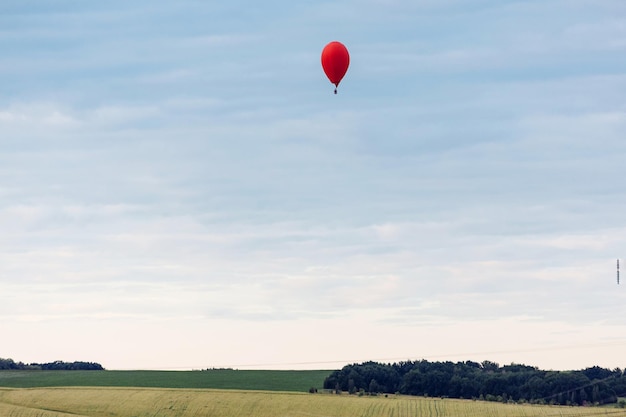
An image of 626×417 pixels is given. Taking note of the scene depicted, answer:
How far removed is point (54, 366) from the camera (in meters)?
161

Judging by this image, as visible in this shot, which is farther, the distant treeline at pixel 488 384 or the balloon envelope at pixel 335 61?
the distant treeline at pixel 488 384

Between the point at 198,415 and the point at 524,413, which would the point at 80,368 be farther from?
the point at 524,413

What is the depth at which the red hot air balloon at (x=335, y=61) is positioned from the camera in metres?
70.2

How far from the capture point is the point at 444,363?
15875cm

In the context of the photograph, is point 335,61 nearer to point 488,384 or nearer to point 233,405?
point 233,405

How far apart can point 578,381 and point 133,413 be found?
6347cm

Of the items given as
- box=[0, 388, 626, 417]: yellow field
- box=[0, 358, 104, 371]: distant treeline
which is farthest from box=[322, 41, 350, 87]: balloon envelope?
box=[0, 358, 104, 371]: distant treeline

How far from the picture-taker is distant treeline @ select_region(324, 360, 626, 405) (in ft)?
432

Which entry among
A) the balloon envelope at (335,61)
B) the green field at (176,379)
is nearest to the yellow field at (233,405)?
the green field at (176,379)

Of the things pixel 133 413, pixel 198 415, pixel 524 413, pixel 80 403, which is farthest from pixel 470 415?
pixel 80 403

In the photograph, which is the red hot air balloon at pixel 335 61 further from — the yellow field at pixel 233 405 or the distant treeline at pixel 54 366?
the distant treeline at pixel 54 366

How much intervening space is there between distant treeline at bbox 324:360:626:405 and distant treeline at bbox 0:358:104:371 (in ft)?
153

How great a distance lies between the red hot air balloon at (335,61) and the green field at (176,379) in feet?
207

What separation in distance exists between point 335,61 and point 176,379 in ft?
250
